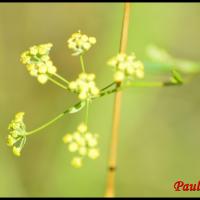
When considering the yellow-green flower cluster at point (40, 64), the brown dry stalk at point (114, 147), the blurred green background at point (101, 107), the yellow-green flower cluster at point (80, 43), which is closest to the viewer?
the brown dry stalk at point (114, 147)

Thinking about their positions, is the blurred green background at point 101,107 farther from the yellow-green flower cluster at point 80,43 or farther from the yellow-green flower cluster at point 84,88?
the yellow-green flower cluster at point 84,88

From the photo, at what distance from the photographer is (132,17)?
5020 mm

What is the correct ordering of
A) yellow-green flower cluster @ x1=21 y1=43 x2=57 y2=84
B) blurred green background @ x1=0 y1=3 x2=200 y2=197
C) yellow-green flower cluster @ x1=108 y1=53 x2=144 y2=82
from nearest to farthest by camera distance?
yellow-green flower cluster @ x1=108 y1=53 x2=144 y2=82, yellow-green flower cluster @ x1=21 y1=43 x2=57 y2=84, blurred green background @ x1=0 y1=3 x2=200 y2=197

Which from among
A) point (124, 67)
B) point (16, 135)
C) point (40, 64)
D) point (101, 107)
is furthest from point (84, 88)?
point (101, 107)

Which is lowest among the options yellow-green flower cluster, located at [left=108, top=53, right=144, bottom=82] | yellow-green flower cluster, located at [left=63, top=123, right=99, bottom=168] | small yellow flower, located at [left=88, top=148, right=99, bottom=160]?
small yellow flower, located at [left=88, top=148, right=99, bottom=160]

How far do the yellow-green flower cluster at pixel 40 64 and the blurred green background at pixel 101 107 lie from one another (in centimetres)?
242

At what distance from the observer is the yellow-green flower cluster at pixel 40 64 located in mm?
2314

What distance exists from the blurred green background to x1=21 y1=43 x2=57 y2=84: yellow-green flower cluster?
7.94 ft

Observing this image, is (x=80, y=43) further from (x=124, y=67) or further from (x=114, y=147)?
(x=114, y=147)

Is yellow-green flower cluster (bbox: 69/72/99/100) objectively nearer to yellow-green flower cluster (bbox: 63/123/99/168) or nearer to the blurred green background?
yellow-green flower cluster (bbox: 63/123/99/168)

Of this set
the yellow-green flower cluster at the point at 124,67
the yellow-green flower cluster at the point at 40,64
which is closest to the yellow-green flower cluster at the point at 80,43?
the yellow-green flower cluster at the point at 40,64

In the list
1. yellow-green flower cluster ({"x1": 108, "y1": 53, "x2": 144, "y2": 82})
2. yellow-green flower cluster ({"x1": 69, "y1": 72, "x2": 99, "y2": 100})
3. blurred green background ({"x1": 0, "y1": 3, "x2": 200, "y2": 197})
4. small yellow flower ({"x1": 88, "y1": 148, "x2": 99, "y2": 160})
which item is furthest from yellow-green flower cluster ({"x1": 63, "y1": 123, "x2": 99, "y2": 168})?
blurred green background ({"x1": 0, "y1": 3, "x2": 200, "y2": 197})

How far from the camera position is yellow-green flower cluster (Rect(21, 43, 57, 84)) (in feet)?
7.59

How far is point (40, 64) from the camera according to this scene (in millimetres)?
2355
